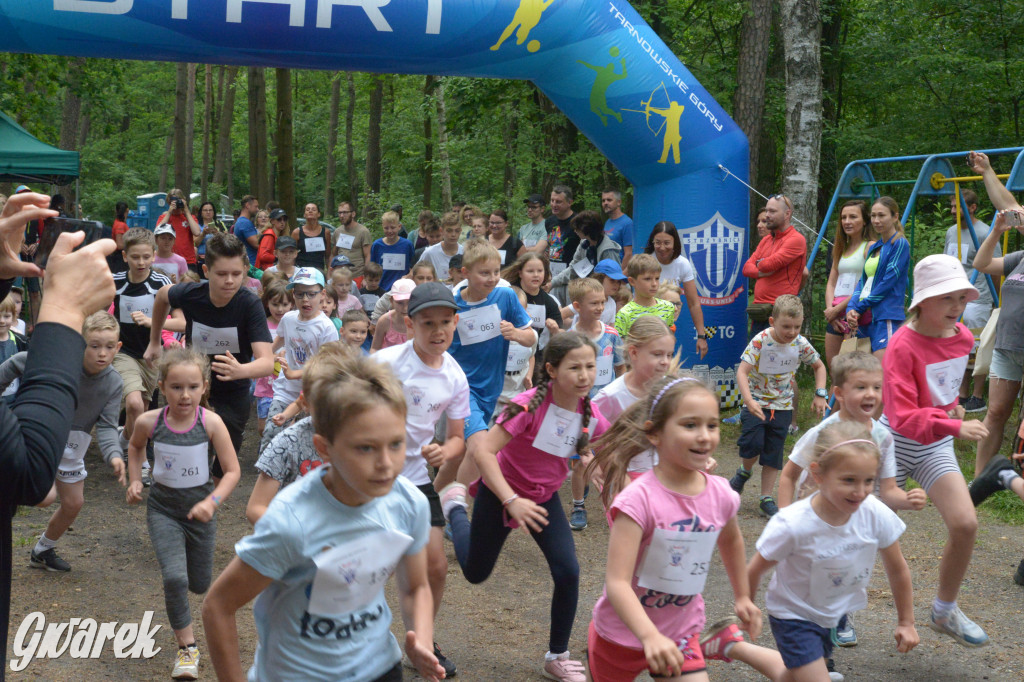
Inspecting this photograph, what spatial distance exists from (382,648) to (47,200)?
4.68 feet

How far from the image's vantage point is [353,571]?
254cm

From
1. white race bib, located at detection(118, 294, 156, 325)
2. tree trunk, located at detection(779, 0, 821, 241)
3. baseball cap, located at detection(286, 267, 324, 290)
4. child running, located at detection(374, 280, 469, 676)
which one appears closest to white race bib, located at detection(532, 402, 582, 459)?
child running, located at detection(374, 280, 469, 676)

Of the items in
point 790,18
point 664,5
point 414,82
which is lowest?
point 790,18

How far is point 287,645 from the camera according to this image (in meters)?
2.56

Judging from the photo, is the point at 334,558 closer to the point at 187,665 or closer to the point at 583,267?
the point at 187,665

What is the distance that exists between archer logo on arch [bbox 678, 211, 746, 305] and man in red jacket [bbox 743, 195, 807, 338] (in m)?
0.53

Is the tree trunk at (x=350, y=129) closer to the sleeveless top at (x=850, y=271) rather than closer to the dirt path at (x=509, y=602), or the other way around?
the sleeveless top at (x=850, y=271)

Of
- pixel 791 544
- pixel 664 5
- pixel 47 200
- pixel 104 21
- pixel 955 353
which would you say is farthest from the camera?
pixel 664 5

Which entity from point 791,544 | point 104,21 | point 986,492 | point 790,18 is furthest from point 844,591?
point 790,18

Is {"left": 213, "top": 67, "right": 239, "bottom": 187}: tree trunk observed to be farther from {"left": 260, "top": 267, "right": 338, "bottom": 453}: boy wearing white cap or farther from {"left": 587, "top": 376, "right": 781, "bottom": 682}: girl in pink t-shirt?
{"left": 587, "top": 376, "right": 781, "bottom": 682}: girl in pink t-shirt

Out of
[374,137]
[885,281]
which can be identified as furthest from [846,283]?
[374,137]

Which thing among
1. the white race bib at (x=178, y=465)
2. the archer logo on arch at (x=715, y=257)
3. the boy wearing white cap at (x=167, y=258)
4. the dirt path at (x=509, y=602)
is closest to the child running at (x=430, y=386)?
the dirt path at (x=509, y=602)

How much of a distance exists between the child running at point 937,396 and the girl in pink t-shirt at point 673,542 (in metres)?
1.62

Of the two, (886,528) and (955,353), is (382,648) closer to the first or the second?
(886,528)
